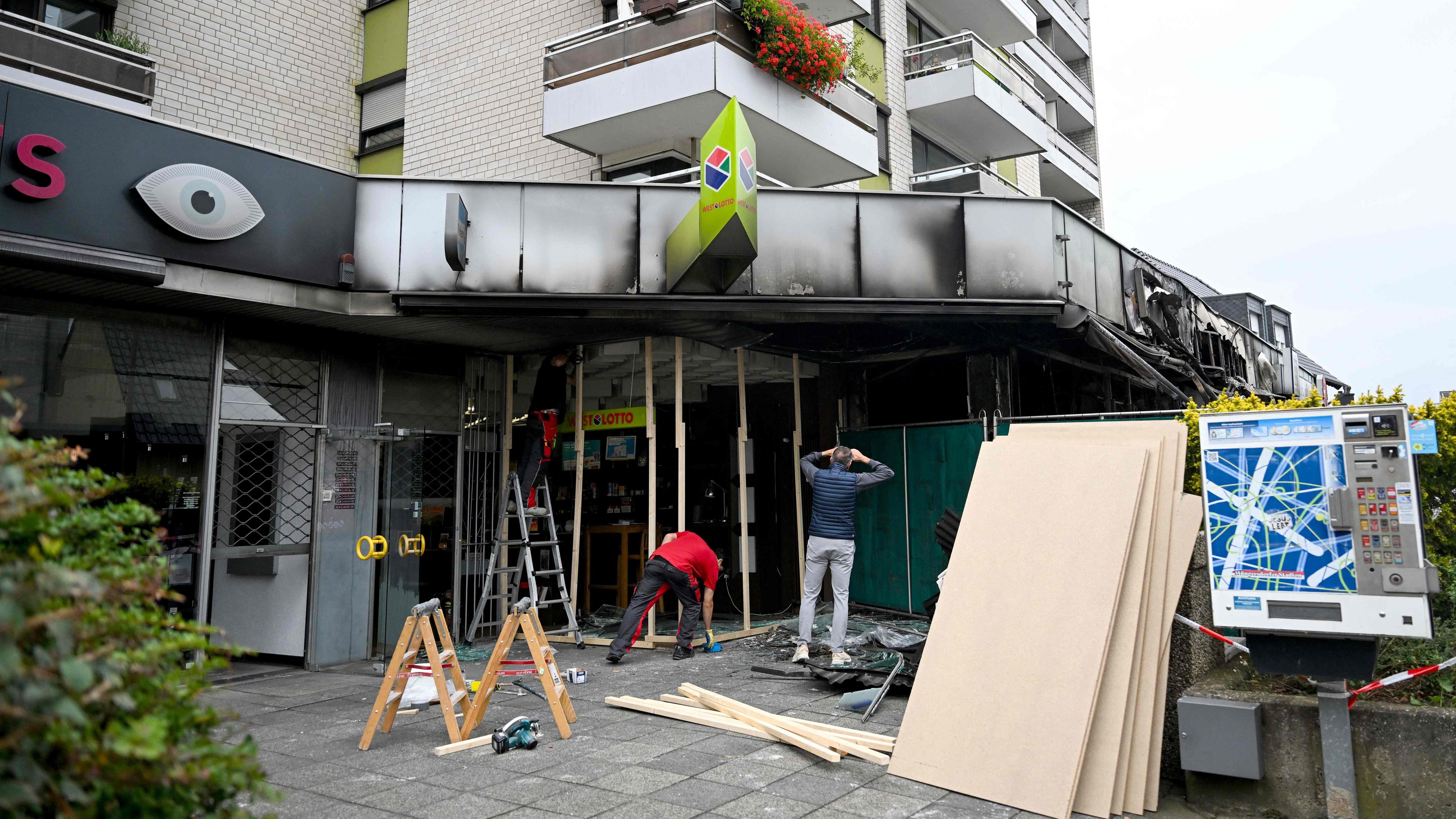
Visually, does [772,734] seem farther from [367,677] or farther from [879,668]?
[367,677]

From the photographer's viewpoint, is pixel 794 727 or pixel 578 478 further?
pixel 578 478

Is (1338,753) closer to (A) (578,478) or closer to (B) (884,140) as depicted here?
(A) (578,478)

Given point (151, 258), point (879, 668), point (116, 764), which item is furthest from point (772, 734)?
point (151, 258)

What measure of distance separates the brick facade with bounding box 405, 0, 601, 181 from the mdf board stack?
29.0 feet

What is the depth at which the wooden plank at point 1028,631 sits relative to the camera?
183 inches

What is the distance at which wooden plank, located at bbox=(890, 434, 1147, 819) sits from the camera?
4.65m

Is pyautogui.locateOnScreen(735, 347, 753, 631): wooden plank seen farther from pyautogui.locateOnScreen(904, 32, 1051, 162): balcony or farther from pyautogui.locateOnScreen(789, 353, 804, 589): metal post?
pyautogui.locateOnScreen(904, 32, 1051, 162): balcony

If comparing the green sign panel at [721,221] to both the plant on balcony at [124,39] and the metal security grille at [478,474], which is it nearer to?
the metal security grille at [478,474]

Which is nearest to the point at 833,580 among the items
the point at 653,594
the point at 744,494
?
the point at 653,594

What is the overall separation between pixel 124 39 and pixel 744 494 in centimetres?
999

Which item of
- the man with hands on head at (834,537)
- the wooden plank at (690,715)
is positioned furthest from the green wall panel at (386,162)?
the wooden plank at (690,715)

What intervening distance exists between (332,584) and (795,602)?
572 centimetres

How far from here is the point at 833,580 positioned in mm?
8484

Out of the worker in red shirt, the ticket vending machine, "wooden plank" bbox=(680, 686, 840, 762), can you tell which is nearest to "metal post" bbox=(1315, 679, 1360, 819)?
the ticket vending machine
